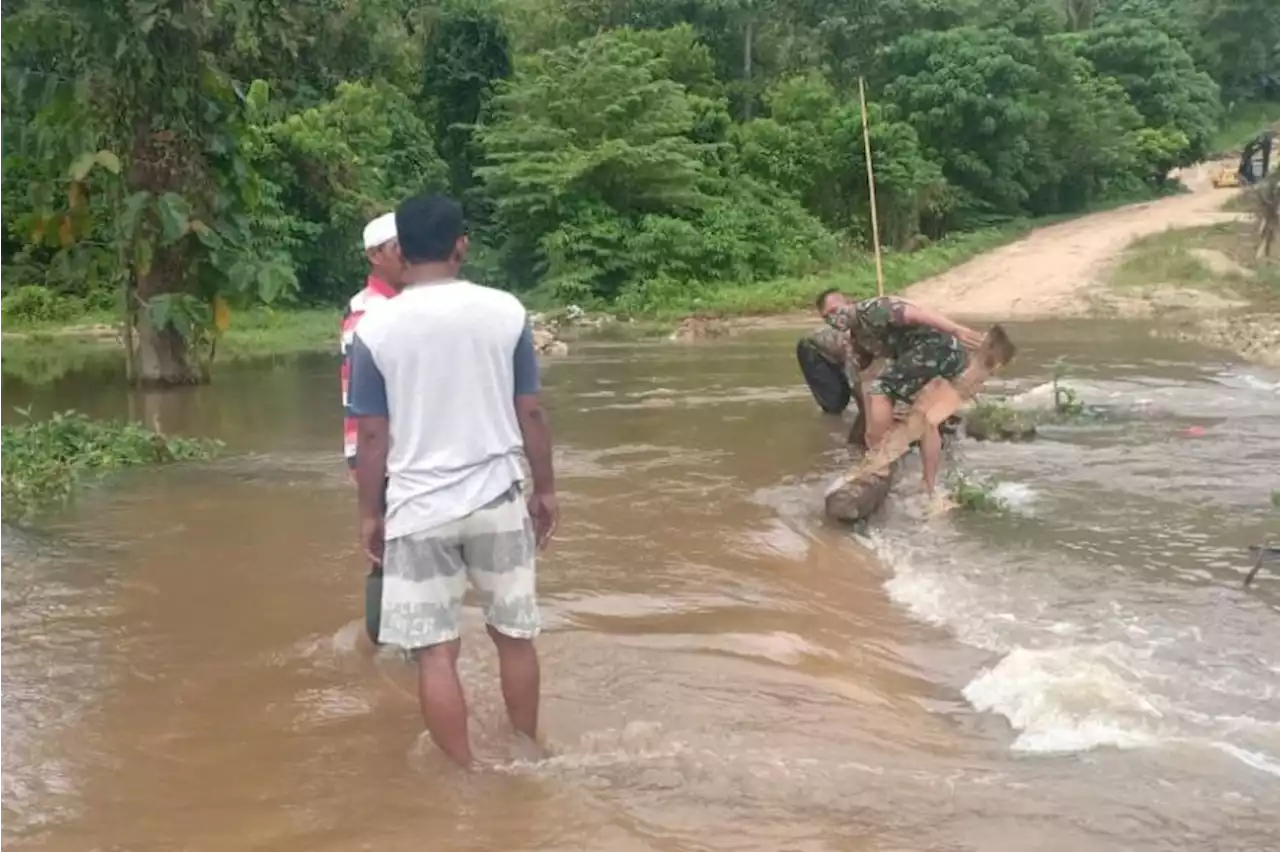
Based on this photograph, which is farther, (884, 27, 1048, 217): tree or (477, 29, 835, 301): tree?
(884, 27, 1048, 217): tree

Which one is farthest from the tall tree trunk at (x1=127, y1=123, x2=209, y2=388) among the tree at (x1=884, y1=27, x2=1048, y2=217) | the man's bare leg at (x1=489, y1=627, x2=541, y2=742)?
the tree at (x1=884, y1=27, x2=1048, y2=217)

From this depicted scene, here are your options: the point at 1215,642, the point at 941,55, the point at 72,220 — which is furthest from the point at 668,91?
the point at 1215,642

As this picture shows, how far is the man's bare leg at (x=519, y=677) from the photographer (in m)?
4.33

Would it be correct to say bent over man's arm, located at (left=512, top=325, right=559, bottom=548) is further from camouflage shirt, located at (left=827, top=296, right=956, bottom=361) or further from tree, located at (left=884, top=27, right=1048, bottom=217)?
tree, located at (left=884, top=27, right=1048, bottom=217)

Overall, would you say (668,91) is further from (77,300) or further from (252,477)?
(252,477)

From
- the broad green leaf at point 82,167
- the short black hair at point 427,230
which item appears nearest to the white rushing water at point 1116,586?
the short black hair at point 427,230

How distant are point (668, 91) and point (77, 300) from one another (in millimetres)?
11182

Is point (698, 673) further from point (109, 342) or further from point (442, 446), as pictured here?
point (109, 342)

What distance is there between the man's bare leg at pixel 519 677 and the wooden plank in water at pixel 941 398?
4486 millimetres

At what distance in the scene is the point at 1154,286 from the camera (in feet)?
78.5

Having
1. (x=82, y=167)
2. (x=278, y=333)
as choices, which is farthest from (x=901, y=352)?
(x=278, y=333)

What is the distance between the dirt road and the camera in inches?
931

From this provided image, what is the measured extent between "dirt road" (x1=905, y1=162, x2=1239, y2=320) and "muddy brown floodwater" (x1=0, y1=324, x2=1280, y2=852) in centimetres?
1386

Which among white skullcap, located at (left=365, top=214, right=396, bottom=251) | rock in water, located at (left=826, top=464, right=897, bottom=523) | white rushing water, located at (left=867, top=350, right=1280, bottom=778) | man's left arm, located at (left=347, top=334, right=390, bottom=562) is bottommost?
white rushing water, located at (left=867, top=350, right=1280, bottom=778)
